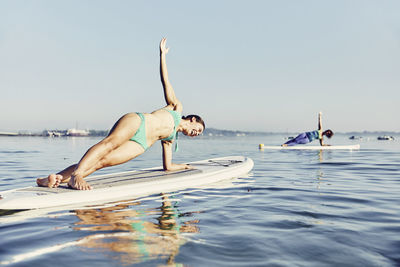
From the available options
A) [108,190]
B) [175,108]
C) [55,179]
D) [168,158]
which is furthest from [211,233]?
[168,158]

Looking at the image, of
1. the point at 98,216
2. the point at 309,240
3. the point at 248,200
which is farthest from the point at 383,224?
the point at 98,216

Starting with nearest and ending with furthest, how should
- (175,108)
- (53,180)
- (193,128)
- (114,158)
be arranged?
(53,180) → (114,158) → (193,128) → (175,108)

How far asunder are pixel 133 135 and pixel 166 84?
53.9 inches

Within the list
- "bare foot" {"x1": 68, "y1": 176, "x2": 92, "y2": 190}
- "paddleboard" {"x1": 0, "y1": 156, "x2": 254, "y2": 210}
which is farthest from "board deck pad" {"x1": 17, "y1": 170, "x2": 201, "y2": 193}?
"bare foot" {"x1": 68, "y1": 176, "x2": 92, "y2": 190}

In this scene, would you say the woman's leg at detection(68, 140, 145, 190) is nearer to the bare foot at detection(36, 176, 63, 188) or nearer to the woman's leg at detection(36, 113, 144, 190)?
the woman's leg at detection(36, 113, 144, 190)

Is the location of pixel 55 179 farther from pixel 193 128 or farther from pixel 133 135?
pixel 193 128

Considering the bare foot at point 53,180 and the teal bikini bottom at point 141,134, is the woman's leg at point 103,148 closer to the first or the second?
the teal bikini bottom at point 141,134

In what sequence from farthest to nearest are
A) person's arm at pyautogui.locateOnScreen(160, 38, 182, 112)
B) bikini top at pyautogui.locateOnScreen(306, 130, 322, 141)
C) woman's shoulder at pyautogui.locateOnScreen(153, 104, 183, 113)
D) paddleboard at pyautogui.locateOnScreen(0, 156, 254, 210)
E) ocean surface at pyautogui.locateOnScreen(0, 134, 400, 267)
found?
1. bikini top at pyautogui.locateOnScreen(306, 130, 322, 141)
2. woman's shoulder at pyautogui.locateOnScreen(153, 104, 183, 113)
3. person's arm at pyautogui.locateOnScreen(160, 38, 182, 112)
4. paddleboard at pyautogui.locateOnScreen(0, 156, 254, 210)
5. ocean surface at pyautogui.locateOnScreen(0, 134, 400, 267)

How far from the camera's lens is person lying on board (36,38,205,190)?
500cm

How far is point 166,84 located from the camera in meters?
6.15

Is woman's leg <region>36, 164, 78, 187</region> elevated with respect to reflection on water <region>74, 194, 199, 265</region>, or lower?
elevated

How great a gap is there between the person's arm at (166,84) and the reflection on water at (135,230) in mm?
2297

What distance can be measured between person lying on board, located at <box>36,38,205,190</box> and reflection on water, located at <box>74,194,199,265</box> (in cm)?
83

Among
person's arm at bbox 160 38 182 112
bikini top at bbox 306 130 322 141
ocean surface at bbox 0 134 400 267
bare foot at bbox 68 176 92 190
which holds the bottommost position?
ocean surface at bbox 0 134 400 267
